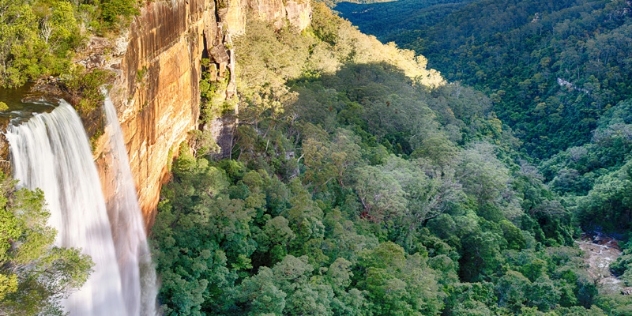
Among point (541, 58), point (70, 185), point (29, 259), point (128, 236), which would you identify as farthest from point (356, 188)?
point (541, 58)

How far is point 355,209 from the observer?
32625mm

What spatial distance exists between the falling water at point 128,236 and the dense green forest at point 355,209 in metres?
0.63

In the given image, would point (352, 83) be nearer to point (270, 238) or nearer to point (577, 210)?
point (577, 210)

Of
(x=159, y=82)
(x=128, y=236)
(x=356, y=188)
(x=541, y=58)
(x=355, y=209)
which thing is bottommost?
(x=541, y=58)

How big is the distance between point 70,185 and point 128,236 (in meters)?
4.86

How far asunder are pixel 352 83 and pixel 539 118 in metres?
28.5

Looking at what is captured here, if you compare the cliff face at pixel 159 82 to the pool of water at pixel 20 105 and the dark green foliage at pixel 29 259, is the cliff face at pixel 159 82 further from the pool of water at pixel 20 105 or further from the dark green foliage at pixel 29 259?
the dark green foliage at pixel 29 259

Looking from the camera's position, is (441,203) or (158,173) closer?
(158,173)

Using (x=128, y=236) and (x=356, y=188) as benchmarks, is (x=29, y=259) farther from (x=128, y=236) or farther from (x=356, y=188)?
(x=356, y=188)

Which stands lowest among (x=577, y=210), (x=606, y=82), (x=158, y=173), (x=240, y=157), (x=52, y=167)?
(x=577, y=210)

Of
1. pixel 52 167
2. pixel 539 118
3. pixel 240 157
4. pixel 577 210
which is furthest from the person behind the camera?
pixel 539 118

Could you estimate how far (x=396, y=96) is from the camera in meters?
48.2

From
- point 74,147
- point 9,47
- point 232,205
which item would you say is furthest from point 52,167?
point 232,205

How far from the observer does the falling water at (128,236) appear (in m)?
17.2
